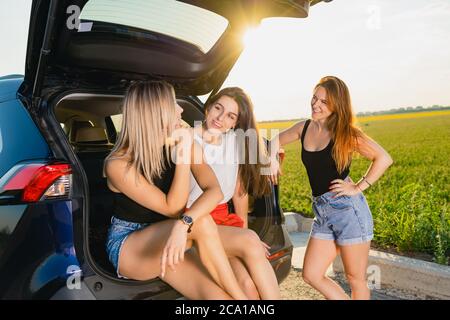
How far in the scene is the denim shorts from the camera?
8.11ft

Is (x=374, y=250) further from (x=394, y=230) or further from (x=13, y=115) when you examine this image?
(x=13, y=115)

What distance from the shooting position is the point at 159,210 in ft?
6.77

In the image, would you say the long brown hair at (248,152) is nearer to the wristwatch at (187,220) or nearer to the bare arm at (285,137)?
the bare arm at (285,137)

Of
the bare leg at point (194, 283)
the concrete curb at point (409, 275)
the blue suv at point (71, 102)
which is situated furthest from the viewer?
the concrete curb at point (409, 275)

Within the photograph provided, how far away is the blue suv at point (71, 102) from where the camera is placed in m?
1.76

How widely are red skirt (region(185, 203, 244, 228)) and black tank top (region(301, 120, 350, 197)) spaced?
0.54m

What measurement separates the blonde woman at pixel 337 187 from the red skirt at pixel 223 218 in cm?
52

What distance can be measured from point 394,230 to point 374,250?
15.2 inches

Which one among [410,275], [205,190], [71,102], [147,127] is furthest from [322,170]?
[71,102]

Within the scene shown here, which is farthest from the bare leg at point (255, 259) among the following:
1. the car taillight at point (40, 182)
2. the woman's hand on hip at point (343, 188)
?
the car taillight at point (40, 182)

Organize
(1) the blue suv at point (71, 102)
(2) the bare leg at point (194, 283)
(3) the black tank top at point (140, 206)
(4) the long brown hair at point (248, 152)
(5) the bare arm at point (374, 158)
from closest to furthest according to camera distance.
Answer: (1) the blue suv at point (71, 102)
(2) the bare leg at point (194, 283)
(3) the black tank top at point (140, 206)
(5) the bare arm at point (374, 158)
(4) the long brown hair at point (248, 152)

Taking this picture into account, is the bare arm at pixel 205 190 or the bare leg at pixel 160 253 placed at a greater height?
the bare arm at pixel 205 190
